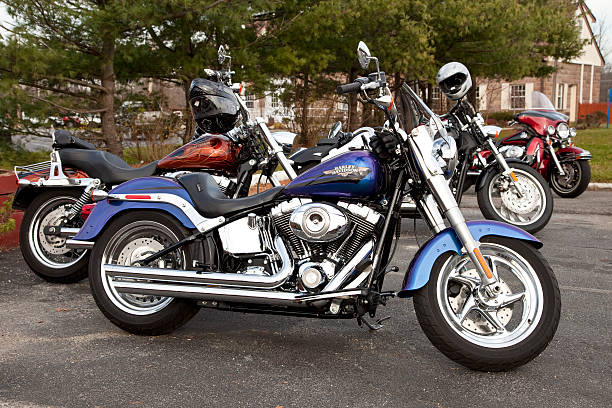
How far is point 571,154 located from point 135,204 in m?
7.13

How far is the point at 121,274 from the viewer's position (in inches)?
158

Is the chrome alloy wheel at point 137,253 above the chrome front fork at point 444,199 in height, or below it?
below

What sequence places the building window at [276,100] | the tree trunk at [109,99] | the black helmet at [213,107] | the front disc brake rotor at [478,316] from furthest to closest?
the building window at [276,100]
the tree trunk at [109,99]
the black helmet at [213,107]
the front disc brake rotor at [478,316]

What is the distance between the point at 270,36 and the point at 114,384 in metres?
10.2

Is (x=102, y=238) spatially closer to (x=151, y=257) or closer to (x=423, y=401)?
(x=151, y=257)

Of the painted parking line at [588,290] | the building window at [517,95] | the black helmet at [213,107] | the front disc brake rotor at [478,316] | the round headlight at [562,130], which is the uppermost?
the building window at [517,95]

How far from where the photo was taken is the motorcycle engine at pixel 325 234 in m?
3.66

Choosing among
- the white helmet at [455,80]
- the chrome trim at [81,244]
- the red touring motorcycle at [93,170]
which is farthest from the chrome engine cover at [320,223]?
the white helmet at [455,80]

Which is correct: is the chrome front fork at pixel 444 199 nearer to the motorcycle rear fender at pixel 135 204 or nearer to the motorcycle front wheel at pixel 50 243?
the motorcycle rear fender at pixel 135 204

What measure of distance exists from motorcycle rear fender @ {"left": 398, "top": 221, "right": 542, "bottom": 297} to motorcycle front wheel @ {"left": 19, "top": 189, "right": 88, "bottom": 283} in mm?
3167

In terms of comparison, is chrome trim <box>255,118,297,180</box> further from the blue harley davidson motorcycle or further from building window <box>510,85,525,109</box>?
building window <box>510,85,525,109</box>

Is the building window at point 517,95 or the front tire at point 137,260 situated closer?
the front tire at point 137,260

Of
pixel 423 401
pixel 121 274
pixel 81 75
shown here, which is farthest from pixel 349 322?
pixel 81 75

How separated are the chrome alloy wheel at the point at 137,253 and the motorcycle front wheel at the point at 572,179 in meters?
7.03
